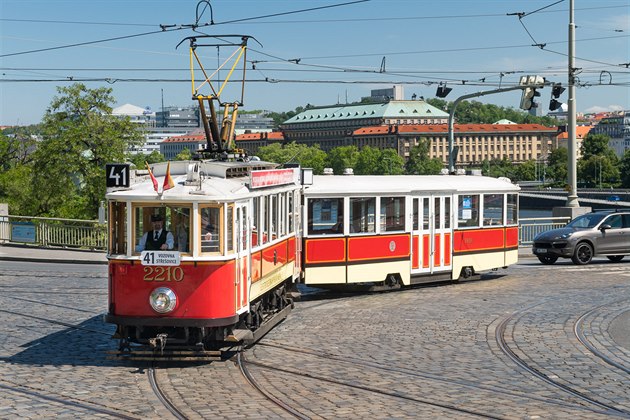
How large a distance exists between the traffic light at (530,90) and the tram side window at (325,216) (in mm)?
14200

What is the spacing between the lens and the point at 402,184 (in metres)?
21.5

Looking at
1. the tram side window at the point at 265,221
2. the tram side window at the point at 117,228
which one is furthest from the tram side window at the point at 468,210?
the tram side window at the point at 117,228

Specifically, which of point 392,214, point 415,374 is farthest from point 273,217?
point 392,214

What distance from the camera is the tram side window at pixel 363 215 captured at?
20484mm

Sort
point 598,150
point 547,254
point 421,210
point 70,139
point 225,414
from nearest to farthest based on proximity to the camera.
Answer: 1. point 225,414
2. point 421,210
3. point 547,254
4. point 70,139
5. point 598,150

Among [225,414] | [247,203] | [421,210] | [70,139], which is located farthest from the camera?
[70,139]

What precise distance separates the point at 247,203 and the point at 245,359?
1949mm

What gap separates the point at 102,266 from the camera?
29.2m

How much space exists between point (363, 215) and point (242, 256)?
7342mm

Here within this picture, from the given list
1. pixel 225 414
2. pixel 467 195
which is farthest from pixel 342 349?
pixel 467 195

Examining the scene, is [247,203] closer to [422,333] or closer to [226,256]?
[226,256]

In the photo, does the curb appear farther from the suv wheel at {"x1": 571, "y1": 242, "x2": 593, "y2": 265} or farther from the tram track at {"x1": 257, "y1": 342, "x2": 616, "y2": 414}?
the tram track at {"x1": 257, "y1": 342, "x2": 616, "y2": 414}

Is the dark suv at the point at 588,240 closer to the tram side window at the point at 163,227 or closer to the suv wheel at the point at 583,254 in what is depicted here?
the suv wheel at the point at 583,254

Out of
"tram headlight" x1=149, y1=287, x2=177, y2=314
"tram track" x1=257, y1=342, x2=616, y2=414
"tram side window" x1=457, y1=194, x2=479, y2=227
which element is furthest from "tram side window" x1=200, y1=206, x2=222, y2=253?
"tram side window" x1=457, y1=194, x2=479, y2=227
